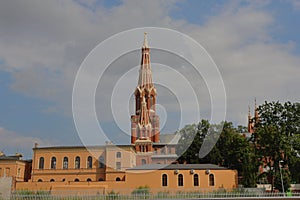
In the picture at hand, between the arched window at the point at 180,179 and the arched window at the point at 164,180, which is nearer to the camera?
the arched window at the point at 164,180

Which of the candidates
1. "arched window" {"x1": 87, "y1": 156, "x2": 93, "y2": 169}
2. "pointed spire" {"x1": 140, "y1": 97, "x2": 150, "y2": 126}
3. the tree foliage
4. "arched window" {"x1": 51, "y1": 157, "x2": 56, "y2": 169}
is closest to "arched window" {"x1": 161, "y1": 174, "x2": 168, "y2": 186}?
the tree foliage

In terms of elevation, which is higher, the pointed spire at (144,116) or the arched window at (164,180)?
the pointed spire at (144,116)

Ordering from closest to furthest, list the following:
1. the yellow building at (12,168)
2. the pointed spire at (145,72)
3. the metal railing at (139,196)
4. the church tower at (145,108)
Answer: the metal railing at (139,196)
the yellow building at (12,168)
the church tower at (145,108)
the pointed spire at (145,72)

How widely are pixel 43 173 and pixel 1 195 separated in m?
27.7

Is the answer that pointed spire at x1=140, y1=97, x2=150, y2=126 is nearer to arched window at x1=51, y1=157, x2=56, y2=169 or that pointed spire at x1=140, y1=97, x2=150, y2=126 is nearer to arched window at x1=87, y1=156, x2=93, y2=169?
arched window at x1=87, y1=156, x2=93, y2=169

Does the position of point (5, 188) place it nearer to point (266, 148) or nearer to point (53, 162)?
point (53, 162)

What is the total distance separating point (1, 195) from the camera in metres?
29.3

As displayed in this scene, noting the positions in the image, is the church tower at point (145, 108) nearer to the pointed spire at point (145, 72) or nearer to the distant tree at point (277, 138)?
the pointed spire at point (145, 72)

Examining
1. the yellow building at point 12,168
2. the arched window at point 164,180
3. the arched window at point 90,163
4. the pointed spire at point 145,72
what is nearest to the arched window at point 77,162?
the arched window at point 90,163

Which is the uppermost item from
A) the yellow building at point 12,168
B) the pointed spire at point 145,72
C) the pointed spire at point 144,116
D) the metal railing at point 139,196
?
the pointed spire at point 145,72

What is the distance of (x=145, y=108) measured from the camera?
76.5m

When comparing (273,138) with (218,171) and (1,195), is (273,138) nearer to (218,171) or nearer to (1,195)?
(218,171)

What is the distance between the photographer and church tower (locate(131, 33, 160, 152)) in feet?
246

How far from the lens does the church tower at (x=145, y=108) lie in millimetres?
75000
